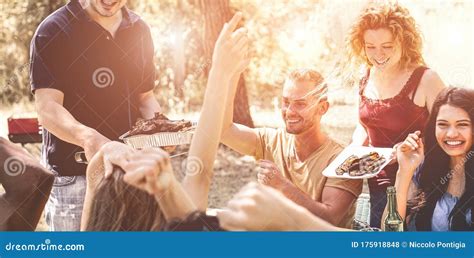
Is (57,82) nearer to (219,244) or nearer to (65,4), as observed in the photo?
(65,4)

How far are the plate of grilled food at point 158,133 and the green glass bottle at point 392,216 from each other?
2.72 feet

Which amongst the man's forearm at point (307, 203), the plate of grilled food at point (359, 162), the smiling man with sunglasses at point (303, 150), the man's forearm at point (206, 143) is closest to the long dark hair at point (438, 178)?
the plate of grilled food at point (359, 162)

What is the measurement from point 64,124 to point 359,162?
117 centimetres

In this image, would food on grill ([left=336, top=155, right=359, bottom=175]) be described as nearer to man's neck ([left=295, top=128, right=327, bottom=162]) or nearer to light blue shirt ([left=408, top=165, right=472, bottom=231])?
man's neck ([left=295, top=128, right=327, bottom=162])

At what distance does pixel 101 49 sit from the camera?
11.8ft

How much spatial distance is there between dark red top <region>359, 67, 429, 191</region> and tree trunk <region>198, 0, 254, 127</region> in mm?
468

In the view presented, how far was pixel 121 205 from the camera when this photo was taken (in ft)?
9.64

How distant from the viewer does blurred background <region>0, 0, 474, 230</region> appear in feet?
11.9

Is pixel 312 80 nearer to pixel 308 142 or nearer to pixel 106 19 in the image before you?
pixel 308 142

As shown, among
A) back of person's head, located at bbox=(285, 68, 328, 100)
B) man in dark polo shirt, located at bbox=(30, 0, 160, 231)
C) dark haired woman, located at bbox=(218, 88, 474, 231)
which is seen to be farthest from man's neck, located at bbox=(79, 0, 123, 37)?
dark haired woman, located at bbox=(218, 88, 474, 231)

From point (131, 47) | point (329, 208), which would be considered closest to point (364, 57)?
point (329, 208)

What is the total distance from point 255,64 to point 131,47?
502mm

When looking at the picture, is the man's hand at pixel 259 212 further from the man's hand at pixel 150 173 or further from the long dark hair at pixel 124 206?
the man's hand at pixel 150 173

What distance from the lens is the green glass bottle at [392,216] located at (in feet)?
11.9
